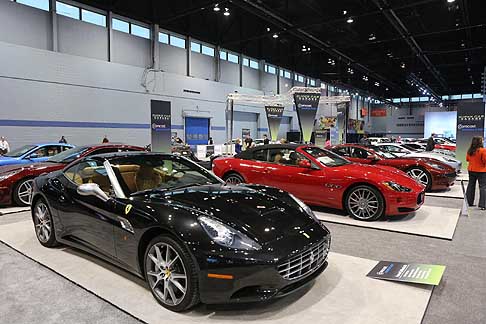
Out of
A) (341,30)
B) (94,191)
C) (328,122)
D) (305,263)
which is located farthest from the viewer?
(328,122)

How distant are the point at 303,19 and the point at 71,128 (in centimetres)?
1307

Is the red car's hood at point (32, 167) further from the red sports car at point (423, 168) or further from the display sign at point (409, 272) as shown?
the red sports car at point (423, 168)

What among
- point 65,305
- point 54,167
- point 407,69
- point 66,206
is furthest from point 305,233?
point 407,69

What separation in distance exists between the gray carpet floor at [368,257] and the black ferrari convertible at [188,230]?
42 centimetres

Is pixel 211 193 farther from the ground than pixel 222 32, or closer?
closer

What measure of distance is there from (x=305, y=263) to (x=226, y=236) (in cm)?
65

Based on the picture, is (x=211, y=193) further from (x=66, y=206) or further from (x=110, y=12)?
(x=110, y=12)

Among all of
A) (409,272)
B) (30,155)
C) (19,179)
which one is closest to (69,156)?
(19,179)

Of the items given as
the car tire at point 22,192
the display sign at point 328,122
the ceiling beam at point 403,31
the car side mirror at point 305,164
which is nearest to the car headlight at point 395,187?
the car side mirror at point 305,164

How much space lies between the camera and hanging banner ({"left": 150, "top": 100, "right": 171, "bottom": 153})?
1000 centimetres

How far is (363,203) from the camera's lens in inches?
216

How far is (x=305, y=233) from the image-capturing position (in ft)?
8.96

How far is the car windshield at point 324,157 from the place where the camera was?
592 centimetres

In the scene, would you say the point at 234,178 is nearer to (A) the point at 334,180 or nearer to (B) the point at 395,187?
(A) the point at 334,180
